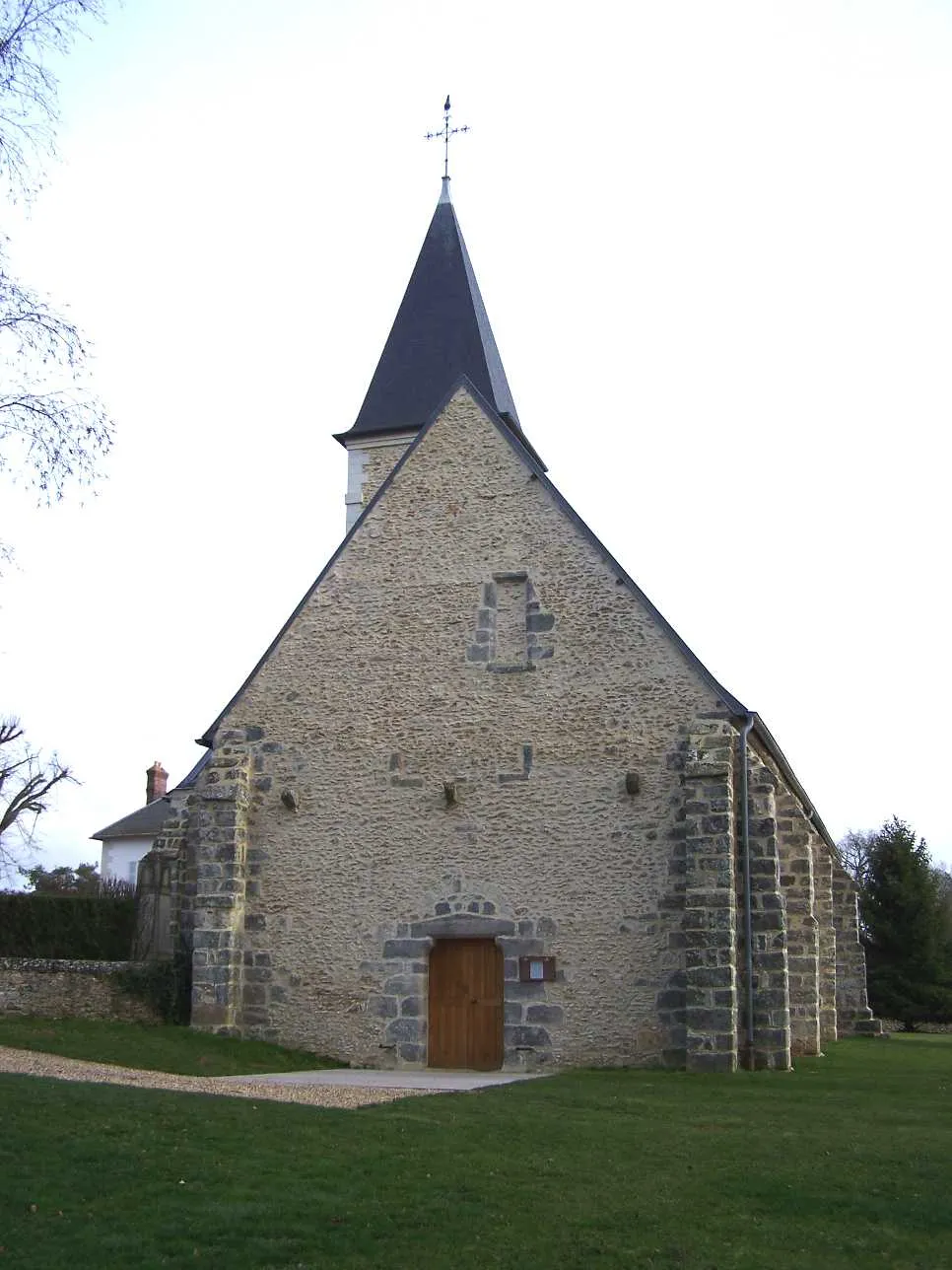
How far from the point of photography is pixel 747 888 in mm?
14703

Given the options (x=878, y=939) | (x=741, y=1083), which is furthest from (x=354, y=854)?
(x=878, y=939)

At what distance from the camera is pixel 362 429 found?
26797 mm

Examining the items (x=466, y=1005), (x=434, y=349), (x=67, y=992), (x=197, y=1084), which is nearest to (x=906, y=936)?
(x=434, y=349)

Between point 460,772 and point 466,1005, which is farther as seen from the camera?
point 460,772

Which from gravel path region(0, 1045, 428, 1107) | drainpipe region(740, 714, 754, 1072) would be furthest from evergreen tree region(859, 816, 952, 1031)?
gravel path region(0, 1045, 428, 1107)

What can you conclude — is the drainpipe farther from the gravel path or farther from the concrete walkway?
the gravel path

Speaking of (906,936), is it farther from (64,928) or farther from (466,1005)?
(64,928)

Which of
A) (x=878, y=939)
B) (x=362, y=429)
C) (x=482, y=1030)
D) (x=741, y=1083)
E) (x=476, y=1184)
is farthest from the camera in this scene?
(x=878, y=939)

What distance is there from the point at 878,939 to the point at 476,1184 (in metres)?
25.7

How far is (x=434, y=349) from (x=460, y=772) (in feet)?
45.6

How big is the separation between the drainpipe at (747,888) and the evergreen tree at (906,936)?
17591mm

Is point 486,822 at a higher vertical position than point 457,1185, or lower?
higher

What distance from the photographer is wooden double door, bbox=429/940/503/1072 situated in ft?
49.9

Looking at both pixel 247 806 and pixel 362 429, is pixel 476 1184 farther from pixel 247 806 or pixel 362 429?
pixel 362 429
